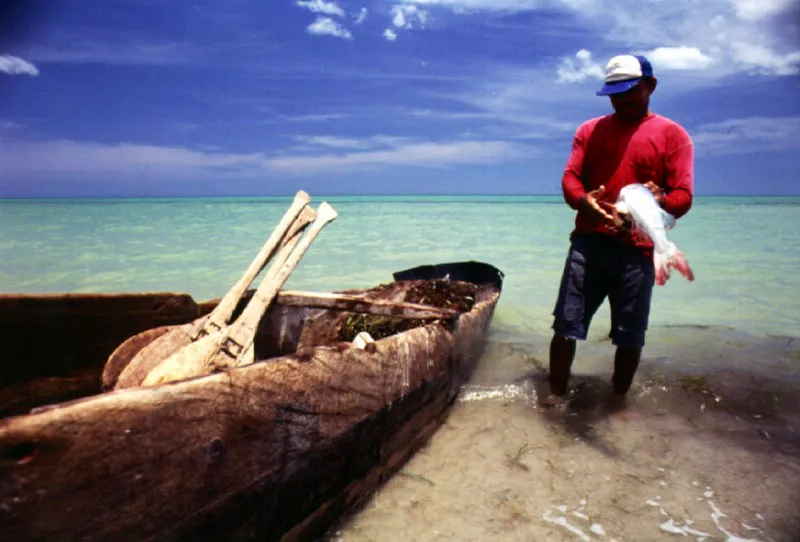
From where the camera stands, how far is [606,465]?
9.71 ft

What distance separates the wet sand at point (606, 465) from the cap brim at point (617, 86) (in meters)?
2.17

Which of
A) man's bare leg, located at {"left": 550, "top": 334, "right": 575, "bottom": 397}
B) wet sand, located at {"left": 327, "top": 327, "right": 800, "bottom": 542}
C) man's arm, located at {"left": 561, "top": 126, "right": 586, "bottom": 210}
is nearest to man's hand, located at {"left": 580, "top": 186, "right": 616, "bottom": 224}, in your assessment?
man's arm, located at {"left": 561, "top": 126, "right": 586, "bottom": 210}

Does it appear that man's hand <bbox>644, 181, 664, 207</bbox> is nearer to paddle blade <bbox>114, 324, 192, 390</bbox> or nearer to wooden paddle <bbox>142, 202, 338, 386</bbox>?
wooden paddle <bbox>142, 202, 338, 386</bbox>

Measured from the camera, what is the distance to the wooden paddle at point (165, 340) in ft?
9.43

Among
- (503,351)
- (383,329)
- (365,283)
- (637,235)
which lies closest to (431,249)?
(365,283)

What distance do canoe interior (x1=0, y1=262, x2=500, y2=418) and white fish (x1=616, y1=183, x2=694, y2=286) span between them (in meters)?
2.43

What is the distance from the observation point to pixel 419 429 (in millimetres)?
3051

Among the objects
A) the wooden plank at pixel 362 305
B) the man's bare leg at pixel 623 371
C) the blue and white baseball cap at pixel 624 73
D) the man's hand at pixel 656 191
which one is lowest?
the man's bare leg at pixel 623 371

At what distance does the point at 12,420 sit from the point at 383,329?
295 cm

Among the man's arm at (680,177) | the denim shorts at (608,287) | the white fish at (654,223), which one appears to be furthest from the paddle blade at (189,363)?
the man's arm at (680,177)

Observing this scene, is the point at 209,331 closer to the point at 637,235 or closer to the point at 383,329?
the point at 383,329

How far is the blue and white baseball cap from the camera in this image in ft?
9.49

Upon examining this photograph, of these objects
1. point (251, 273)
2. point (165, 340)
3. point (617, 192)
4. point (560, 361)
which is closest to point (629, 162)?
point (617, 192)

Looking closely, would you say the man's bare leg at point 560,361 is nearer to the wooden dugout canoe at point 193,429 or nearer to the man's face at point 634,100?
the wooden dugout canoe at point 193,429
